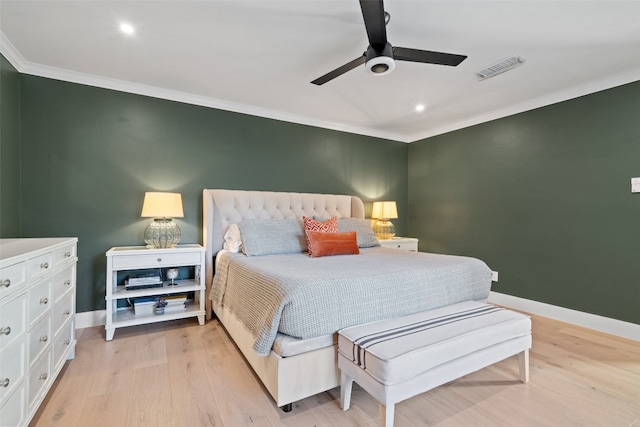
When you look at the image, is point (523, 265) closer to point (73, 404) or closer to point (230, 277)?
point (230, 277)

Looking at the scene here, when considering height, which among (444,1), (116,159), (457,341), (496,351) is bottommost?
(496,351)

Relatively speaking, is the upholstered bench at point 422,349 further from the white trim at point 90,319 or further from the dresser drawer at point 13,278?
the white trim at point 90,319

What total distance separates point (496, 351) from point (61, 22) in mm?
3640

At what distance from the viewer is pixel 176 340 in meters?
2.61

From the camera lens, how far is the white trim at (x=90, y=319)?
9.28ft

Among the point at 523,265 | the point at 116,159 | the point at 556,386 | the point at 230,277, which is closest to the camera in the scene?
the point at 556,386

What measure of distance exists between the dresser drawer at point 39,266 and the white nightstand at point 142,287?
92 centimetres

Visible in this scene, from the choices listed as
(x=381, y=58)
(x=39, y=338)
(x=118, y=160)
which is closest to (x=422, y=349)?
(x=381, y=58)

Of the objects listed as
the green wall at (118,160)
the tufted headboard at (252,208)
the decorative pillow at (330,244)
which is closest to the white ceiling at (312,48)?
the green wall at (118,160)

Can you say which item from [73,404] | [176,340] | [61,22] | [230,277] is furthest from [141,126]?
[73,404]

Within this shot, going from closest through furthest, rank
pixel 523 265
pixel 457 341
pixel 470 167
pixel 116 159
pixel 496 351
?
pixel 457 341, pixel 496 351, pixel 116 159, pixel 523 265, pixel 470 167

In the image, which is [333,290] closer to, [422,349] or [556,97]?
[422,349]

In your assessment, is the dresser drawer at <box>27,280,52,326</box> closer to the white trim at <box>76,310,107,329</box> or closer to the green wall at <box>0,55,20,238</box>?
the green wall at <box>0,55,20,238</box>

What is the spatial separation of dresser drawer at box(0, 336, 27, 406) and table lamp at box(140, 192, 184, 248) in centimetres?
157
